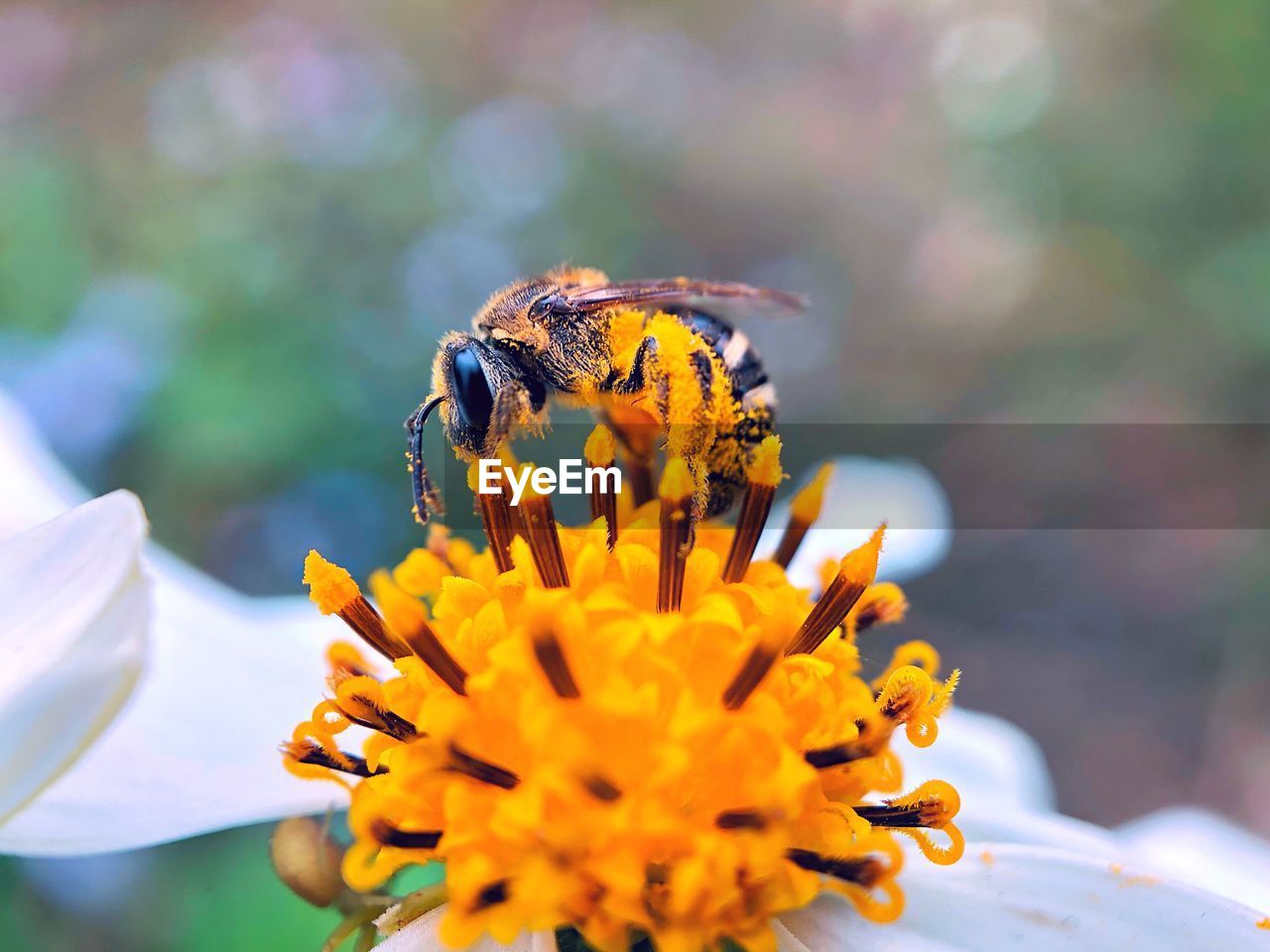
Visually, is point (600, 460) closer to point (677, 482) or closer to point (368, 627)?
point (677, 482)

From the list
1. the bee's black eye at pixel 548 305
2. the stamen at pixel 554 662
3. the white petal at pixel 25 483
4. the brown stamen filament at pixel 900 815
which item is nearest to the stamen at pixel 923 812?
the brown stamen filament at pixel 900 815

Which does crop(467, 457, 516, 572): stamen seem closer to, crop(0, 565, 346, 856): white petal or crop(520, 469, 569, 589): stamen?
crop(520, 469, 569, 589): stamen

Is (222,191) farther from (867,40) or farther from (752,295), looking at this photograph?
(867,40)

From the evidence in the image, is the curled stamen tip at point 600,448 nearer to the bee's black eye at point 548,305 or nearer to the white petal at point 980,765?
the bee's black eye at point 548,305

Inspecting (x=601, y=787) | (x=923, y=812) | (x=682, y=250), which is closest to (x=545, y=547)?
(x=601, y=787)

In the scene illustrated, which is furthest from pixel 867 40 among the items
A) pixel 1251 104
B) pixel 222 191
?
pixel 222 191
